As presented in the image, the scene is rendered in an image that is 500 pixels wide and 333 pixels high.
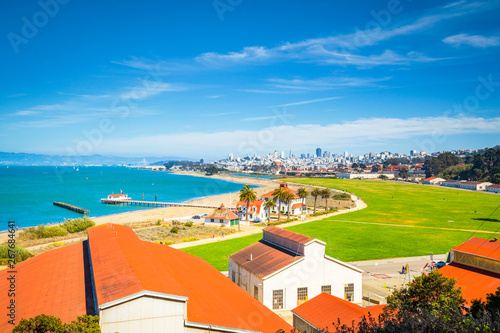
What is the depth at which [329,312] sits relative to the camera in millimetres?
17609

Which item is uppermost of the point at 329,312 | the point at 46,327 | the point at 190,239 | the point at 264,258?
the point at 46,327

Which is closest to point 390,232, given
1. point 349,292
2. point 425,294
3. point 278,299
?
point 349,292

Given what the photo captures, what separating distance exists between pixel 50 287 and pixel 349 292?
18502mm

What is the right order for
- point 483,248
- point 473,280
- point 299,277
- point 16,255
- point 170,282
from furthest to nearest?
1. point 16,255
2. point 483,248
3. point 299,277
4. point 473,280
5. point 170,282

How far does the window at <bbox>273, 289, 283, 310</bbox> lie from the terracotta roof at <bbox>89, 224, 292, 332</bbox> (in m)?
2.91

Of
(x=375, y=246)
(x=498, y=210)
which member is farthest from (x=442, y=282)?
(x=498, y=210)

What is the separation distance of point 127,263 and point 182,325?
13.2 ft

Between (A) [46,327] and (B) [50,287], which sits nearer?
(A) [46,327]

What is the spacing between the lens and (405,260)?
35.8 metres

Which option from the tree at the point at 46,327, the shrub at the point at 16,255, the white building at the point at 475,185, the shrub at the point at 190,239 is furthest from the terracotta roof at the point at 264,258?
the white building at the point at 475,185

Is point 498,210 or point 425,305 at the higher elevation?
point 425,305

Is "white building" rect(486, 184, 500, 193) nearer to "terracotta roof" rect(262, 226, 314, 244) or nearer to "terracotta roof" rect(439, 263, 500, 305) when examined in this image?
"terracotta roof" rect(439, 263, 500, 305)

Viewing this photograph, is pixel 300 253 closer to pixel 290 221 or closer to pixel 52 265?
pixel 52 265

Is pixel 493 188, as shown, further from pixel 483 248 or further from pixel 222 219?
pixel 483 248
